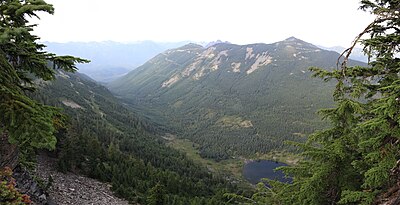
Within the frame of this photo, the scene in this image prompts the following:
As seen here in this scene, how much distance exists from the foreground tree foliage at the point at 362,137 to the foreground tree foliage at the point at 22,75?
9.33m

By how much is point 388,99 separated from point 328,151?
3482 millimetres

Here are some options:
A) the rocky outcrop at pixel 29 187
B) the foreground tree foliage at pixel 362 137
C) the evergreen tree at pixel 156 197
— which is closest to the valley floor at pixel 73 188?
the evergreen tree at pixel 156 197

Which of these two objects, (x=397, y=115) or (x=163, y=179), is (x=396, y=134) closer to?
(x=397, y=115)

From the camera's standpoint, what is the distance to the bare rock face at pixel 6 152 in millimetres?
8125

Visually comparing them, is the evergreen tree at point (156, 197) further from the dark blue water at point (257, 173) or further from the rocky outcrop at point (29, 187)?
the dark blue water at point (257, 173)

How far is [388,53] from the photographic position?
10.6 m

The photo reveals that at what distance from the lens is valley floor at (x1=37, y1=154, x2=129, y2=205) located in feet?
121

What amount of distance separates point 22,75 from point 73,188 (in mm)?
38573

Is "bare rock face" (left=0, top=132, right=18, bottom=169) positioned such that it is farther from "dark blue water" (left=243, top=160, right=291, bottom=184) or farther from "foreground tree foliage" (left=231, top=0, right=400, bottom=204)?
"dark blue water" (left=243, top=160, right=291, bottom=184)

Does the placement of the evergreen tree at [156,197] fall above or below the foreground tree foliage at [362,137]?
below

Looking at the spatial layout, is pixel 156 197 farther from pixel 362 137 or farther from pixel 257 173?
pixel 257 173

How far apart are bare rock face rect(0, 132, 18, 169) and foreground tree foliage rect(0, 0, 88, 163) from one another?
1.20 m

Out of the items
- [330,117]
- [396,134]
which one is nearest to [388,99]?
[396,134]

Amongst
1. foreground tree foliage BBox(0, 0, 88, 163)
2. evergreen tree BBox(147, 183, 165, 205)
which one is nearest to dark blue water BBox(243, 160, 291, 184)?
evergreen tree BBox(147, 183, 165, 205)
